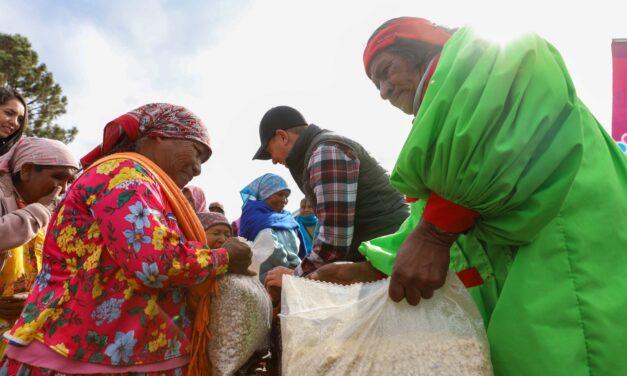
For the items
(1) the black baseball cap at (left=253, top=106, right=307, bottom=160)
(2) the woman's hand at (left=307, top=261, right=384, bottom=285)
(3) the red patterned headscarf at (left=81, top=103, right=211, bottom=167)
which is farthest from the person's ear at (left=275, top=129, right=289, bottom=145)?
(2) the woman's hand at (left=307, top=261, right=384, bottom=285)

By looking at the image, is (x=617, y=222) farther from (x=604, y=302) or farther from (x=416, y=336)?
(x=416, y=336)

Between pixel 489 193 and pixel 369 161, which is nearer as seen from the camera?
pixel 489 193

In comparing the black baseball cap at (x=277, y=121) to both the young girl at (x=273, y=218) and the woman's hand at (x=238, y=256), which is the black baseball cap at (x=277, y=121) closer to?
the young girl at (x=273, y=218)

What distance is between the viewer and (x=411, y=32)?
1.72 metres

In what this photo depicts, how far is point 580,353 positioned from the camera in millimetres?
1031

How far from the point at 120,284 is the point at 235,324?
0.47 meters

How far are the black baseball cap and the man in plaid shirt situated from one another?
0.45 m

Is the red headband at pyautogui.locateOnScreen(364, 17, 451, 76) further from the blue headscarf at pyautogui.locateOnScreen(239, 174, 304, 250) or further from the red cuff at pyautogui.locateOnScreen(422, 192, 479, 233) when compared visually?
the blue headscarf at pyautogui.locateOnScreen(239, 174, 304, 250)

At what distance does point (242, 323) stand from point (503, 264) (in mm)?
1052

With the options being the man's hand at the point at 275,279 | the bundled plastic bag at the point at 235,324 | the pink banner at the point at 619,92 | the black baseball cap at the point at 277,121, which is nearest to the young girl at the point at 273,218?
the black baseball cap at the point at 277,121

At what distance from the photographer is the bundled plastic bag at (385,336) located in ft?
3.51

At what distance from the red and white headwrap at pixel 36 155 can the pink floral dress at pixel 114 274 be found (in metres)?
1.31

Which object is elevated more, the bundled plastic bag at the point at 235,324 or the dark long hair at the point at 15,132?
the dark long hair at the point at 15,132

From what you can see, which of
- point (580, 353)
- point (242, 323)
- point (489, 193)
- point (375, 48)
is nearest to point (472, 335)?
point (580, 353)
